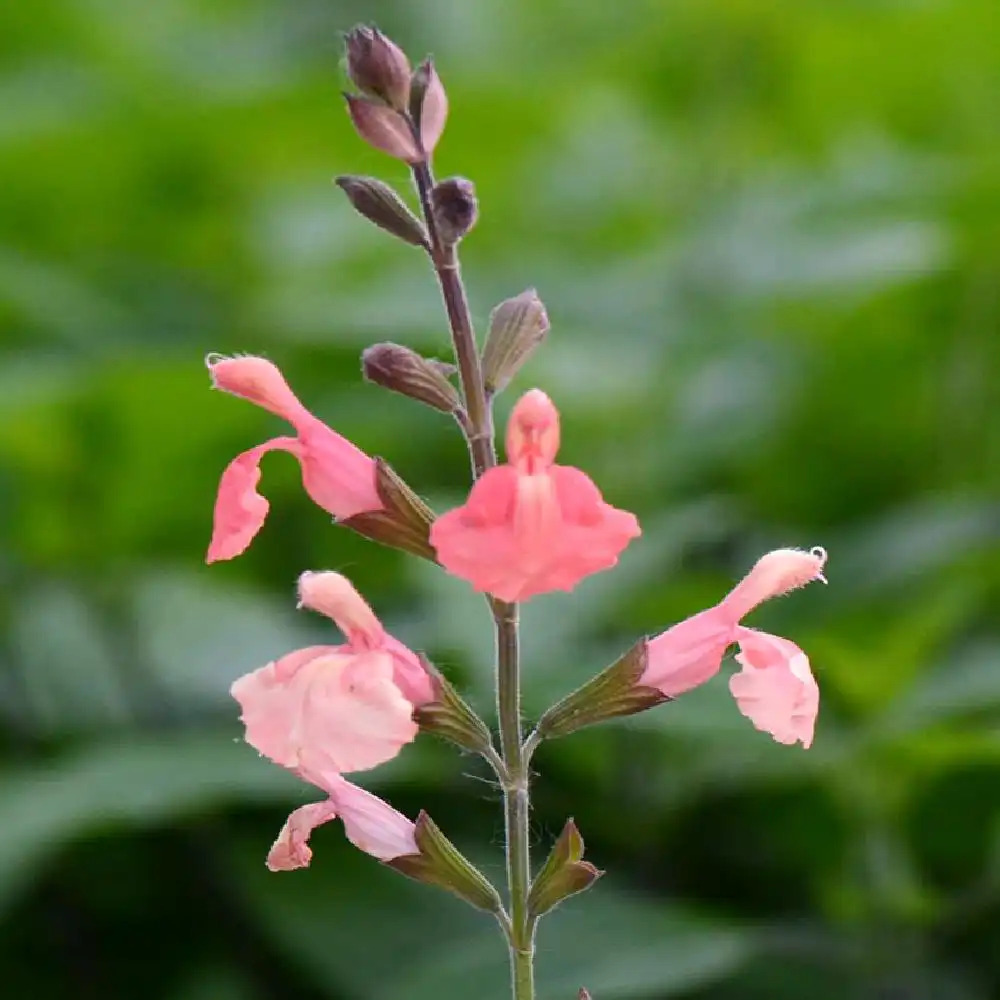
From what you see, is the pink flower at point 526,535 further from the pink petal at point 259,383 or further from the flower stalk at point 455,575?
the pink petal at point 259,383

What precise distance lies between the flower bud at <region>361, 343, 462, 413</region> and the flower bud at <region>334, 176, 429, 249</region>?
0.30ft

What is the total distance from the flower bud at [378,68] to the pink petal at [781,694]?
526mm

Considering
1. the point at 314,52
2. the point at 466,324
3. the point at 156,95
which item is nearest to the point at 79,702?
the point at 466,324

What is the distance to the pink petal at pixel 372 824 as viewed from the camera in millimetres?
1249

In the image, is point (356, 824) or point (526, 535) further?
point (356, 824)

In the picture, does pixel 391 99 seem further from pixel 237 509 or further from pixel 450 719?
pixel 450 719

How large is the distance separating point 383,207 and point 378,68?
0.11m

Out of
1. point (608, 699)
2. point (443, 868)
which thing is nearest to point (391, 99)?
point (608, 699)

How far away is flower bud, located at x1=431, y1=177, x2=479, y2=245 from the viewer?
1085 mm

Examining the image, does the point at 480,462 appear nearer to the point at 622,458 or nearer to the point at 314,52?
the point at 622,458

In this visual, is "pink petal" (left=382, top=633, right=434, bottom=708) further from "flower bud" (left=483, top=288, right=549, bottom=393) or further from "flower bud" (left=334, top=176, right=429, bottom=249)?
"flower bud" (left=334, top=176, right=429, bottom=249)

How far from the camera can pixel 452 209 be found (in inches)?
42.7

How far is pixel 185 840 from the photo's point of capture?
7.69 feet

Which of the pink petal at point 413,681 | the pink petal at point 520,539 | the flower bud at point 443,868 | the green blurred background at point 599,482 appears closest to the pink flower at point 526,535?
the pink petal at point 520,539
